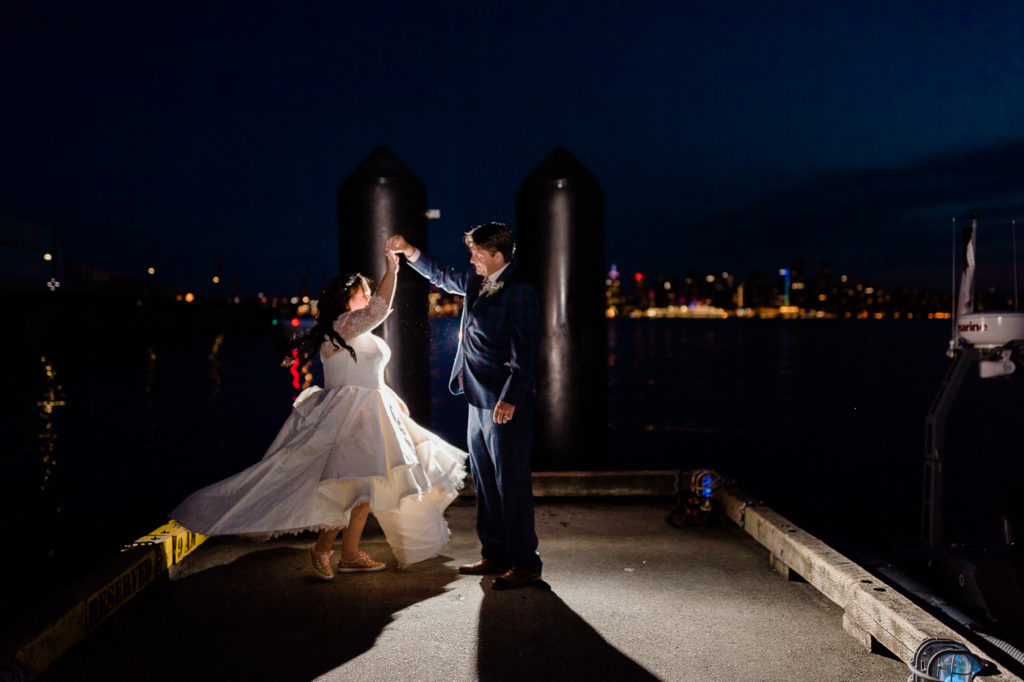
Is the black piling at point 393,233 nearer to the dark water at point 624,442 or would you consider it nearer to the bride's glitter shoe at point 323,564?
the dark water at point 624,442

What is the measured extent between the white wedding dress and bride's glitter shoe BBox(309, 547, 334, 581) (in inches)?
7.1

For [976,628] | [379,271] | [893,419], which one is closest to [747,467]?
[893,419]

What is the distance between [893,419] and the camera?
112 ft

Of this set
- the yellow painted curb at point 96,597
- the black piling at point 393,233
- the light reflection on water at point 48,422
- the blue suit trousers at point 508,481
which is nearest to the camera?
the yellow painted curb at point 96,597

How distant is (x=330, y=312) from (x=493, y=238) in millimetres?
1183

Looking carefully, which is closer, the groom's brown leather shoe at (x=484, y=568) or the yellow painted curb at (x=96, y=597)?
the yellow painted curb at (x=96, y=597)

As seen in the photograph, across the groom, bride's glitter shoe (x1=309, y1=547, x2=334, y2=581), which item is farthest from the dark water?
bride's glitter shoe (x1=309, y1=547, x2=334, y2=581)

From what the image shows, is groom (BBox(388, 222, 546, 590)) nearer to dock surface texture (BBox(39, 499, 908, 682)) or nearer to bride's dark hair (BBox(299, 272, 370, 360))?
dock surface texture (BBox(39, 499, 908, 682))

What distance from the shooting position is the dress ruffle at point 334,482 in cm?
496

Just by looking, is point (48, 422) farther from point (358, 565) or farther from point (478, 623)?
point (478, 623)

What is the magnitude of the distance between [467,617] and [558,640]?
584mm

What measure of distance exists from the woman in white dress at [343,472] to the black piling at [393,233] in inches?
72.3

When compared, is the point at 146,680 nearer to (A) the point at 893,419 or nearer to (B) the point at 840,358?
(A) the point at 893,419

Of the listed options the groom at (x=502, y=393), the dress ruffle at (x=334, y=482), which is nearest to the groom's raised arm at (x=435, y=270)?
the groom at (x=502, y=393)
